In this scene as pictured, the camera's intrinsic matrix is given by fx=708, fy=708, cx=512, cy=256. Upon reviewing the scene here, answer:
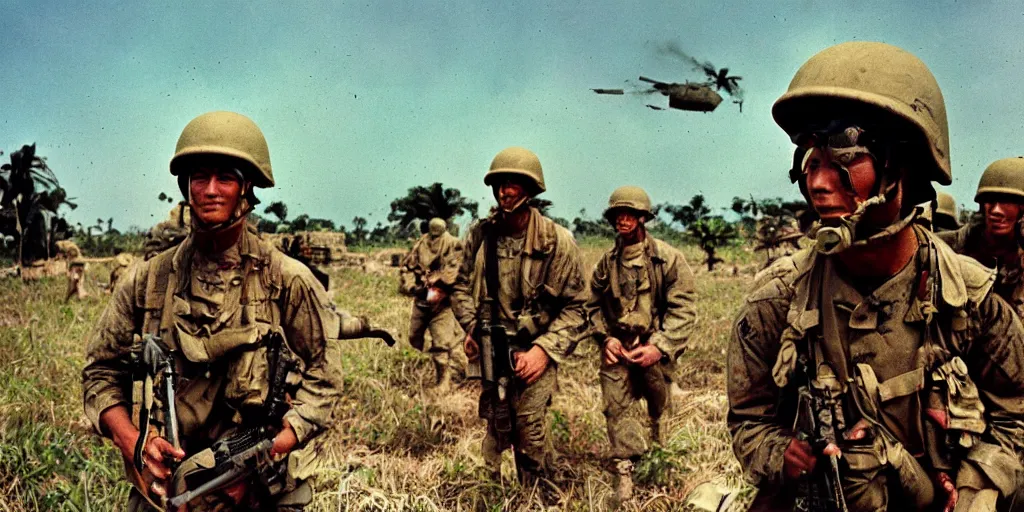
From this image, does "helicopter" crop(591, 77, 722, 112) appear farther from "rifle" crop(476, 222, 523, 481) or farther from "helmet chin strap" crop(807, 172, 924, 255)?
"helmet chin strap" crop(807, 172, 924, 255)

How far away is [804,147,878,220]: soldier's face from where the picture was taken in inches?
81.3

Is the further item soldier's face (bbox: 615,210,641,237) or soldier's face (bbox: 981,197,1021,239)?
soldier's face (bbox: 615,210,641,237)

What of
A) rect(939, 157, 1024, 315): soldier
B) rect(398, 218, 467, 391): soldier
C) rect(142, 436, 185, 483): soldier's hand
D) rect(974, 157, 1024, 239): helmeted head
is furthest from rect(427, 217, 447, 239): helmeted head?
rect(142, 436, 185, 483): soldier's hand

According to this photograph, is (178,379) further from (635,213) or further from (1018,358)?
(635,213)

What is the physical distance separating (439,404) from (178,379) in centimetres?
495

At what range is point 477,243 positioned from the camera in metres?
5.66

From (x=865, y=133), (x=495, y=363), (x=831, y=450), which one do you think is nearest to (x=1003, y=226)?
(x=495, y=363)

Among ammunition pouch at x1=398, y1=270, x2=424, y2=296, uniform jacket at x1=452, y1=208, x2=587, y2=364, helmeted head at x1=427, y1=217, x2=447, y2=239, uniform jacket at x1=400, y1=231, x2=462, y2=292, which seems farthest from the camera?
helmeted head at x1=427, y1=217, x2=447, y2=239

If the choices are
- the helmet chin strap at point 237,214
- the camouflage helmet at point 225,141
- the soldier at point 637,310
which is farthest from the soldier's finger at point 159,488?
the soldier at point 637,310

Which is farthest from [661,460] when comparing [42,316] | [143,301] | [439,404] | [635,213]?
[42,316]

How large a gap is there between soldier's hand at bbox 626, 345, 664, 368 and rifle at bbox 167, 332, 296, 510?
10.8 ft

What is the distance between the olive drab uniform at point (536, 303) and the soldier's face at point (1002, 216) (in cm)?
297

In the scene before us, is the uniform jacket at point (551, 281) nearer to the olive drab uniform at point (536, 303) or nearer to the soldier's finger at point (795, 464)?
the olive drab uniform at point (536, 303)

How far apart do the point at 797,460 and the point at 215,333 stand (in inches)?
94.4
